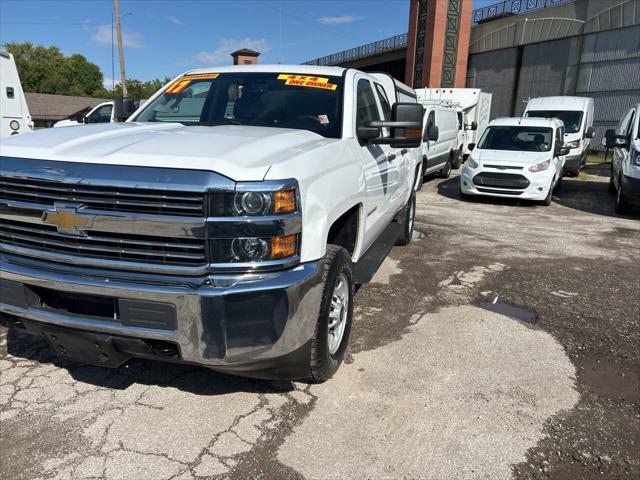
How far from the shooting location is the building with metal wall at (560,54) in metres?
22.6

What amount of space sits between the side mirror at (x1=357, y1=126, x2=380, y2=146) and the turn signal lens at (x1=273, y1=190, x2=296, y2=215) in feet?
4.98

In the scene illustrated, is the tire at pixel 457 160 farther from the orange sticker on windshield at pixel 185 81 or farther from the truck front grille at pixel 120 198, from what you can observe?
the truck front grille at pixel 120 198

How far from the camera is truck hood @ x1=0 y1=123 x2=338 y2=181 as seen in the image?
7.55ft

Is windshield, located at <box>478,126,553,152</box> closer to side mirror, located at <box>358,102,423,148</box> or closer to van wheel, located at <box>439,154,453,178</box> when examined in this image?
van wheel, located at <box>439,154,453,178</box>

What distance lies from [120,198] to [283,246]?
31.9 inches

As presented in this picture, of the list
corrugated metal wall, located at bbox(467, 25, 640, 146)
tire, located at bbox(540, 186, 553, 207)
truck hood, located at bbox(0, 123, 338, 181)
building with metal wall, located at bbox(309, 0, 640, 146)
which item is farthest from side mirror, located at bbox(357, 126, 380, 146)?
building with metal wall, located at bbox(309, 0, 640, 146)

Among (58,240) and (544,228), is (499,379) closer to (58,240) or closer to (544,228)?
(58,240)

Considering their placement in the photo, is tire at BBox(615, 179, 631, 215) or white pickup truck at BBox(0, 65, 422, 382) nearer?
white pickup truck at BBox(0, 65, 422, 382)

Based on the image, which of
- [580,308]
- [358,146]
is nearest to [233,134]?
[358,146]

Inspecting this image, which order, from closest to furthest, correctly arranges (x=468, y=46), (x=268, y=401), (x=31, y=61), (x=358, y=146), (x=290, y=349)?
(x=290, y=349) < (x=268, y=401) < (x=358, y=146) < (x=468, y=46) < (x=31, y=61)

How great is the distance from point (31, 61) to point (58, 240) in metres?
81.1

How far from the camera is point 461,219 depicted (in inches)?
367

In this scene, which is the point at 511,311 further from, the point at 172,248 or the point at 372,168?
the point at 172,248

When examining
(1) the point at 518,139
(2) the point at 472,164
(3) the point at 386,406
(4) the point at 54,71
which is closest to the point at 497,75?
(1) the point at 518,139
